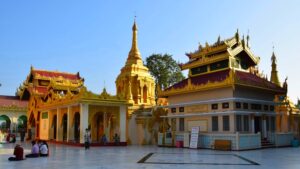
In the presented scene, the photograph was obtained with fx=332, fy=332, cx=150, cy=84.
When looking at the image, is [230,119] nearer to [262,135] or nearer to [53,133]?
[262,135]

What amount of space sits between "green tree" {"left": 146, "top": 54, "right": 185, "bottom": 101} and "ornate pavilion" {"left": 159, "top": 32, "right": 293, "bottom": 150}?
2407 cm

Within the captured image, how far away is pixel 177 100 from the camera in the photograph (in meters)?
28.7

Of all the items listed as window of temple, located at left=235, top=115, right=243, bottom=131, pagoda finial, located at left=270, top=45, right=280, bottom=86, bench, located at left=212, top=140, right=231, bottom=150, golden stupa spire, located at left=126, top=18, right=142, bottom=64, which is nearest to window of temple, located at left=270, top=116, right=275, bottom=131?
window of temple, located at left=235, top=115, right=243, bottom=131

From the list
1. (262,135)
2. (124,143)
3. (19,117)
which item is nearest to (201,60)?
(262,135)

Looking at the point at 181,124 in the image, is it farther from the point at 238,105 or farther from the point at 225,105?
the point at 238,105

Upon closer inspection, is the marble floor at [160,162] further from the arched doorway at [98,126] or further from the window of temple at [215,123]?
the arched doorway at [98,126]

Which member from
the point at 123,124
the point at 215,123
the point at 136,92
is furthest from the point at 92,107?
the point at 215,123

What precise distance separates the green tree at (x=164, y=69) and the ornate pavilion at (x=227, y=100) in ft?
79.0

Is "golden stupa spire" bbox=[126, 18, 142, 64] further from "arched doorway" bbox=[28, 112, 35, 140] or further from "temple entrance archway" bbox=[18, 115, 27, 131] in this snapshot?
"temple entrance archway" bbox=[18, 115, 27, 131]

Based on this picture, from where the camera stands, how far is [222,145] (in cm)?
2309

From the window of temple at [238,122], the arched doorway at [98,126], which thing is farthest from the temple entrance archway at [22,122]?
the window of temple at [238,122]

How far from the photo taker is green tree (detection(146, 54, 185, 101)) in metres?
54.7

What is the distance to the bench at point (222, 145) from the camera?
74.7 ft

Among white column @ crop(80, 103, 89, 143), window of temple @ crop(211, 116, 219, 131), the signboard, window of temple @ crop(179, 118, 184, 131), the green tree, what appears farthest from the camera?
the green tree
